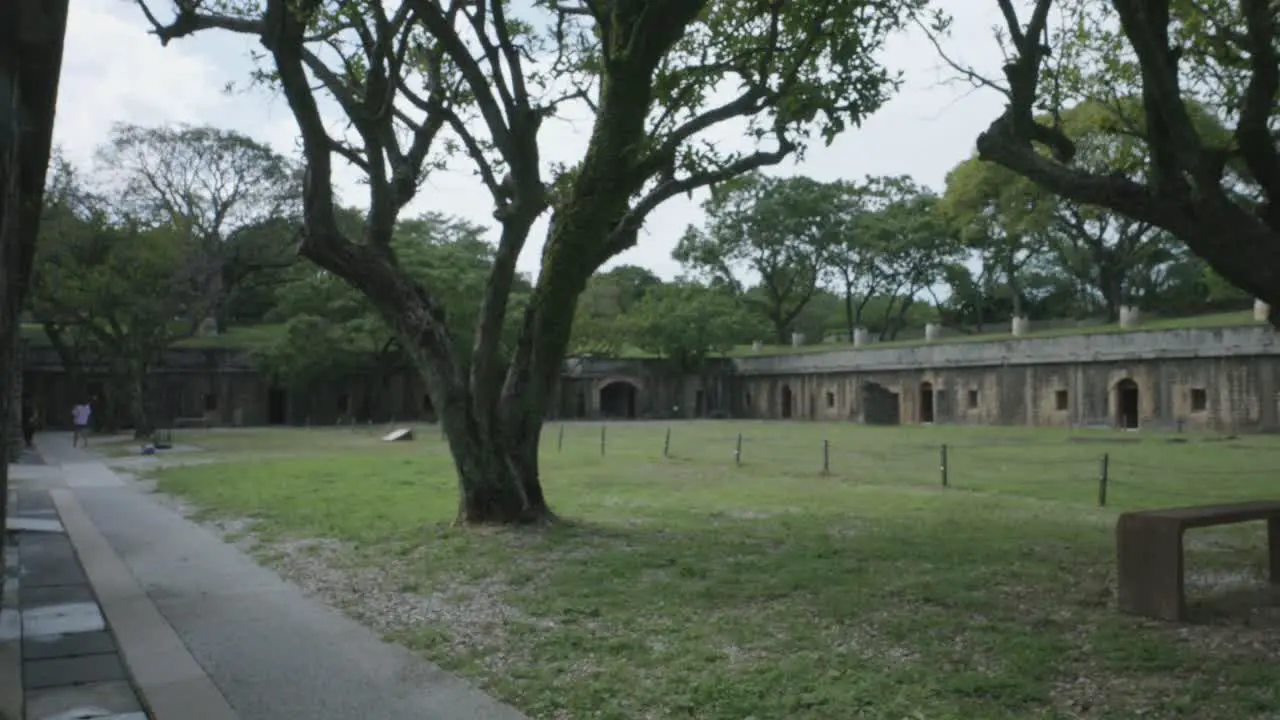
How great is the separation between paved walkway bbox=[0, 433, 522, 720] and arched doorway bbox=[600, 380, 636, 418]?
44.5 m

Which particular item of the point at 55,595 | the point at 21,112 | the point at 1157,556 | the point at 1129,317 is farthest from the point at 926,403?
the point at 21,112

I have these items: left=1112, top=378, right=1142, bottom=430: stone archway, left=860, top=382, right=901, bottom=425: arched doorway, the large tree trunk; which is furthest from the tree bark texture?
left=860, top=382, right=901, bottom=425: arched doorway

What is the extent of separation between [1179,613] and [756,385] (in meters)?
47.3

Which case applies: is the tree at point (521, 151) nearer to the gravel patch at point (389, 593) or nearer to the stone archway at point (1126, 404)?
the gravel patch at point (389, 593)

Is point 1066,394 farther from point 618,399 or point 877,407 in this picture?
point 618,399

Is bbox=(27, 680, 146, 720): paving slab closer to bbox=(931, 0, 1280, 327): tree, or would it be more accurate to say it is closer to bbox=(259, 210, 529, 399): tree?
bbox=(931, 0, 1280, 327): tree

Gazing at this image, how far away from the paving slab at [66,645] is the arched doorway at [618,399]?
4814 centimetres

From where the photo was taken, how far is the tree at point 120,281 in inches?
1049

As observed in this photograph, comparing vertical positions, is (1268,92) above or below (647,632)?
above

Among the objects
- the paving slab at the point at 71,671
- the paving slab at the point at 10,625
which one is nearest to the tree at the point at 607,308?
the paving slab at the point at 10,625

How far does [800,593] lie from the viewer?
7062mm

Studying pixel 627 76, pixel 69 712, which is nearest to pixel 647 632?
pixel 69 712

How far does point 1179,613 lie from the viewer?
19.8 feet

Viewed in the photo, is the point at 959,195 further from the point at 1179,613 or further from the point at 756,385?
the point at 1179,613
